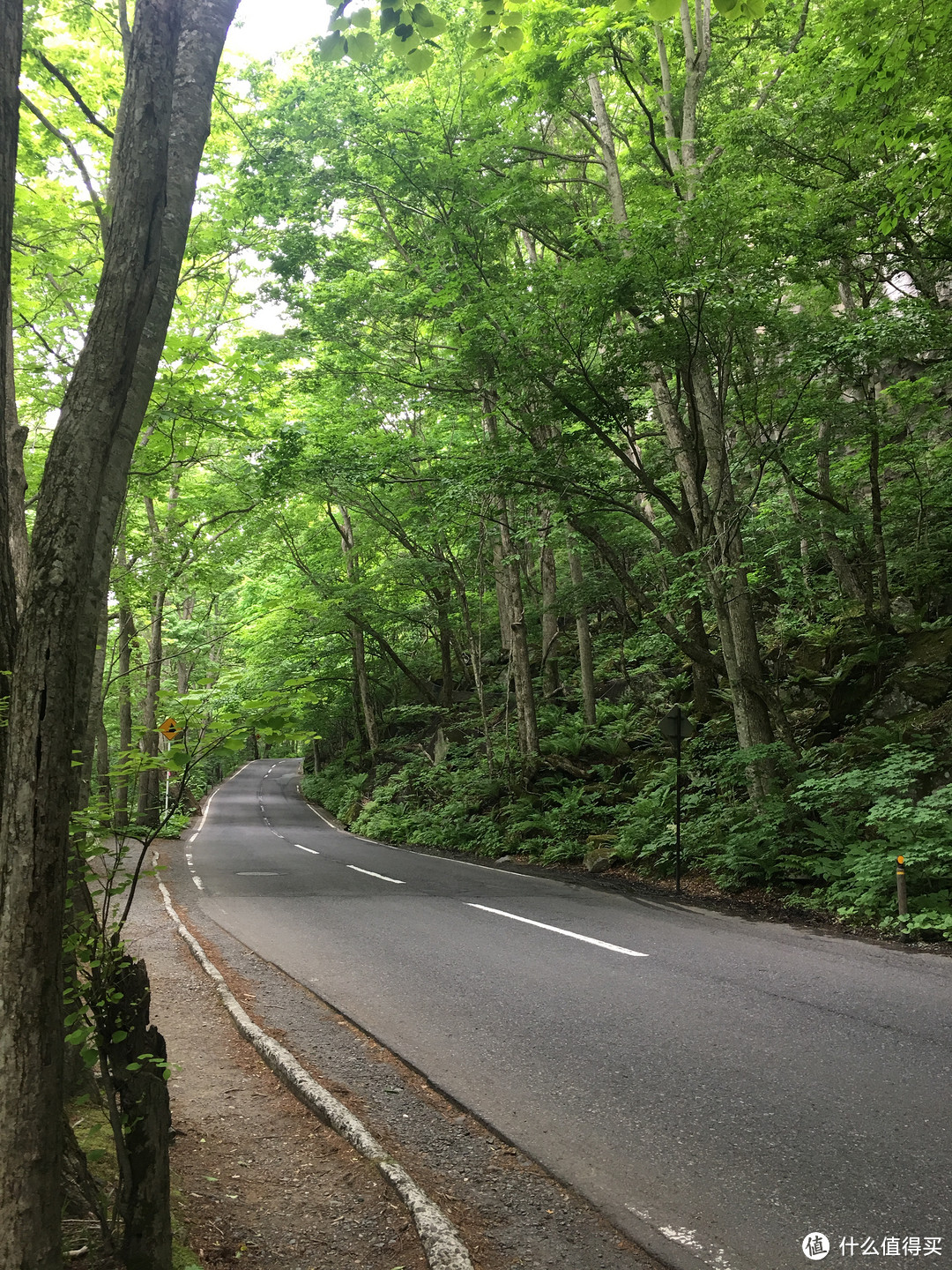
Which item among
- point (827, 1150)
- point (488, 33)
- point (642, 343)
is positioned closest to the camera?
point (827, 1150)

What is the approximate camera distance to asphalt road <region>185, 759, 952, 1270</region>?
3.19 meters

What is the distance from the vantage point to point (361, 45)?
340 cm

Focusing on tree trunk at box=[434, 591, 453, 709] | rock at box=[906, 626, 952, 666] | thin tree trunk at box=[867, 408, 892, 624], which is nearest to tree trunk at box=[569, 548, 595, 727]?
thin tree trunk at box=[867, 408, 892, 624]

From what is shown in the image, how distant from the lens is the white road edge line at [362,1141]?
2.88 metres

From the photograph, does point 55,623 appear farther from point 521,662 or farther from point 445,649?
point 445,649

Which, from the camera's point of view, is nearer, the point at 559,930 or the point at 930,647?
the point at 559,930

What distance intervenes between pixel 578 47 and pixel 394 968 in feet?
41.4

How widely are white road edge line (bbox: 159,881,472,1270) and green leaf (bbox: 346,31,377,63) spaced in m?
4.90

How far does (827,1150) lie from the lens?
3586mm

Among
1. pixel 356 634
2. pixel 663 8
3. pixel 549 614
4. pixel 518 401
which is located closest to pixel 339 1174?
pixel 663 8

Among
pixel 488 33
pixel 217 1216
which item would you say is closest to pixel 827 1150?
pixel 217 1216

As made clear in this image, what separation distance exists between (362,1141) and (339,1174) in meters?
0.20

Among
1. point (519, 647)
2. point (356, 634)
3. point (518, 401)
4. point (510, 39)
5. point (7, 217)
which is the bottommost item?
point (7, 217)

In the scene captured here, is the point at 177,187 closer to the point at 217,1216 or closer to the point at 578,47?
the point at 217,1216
